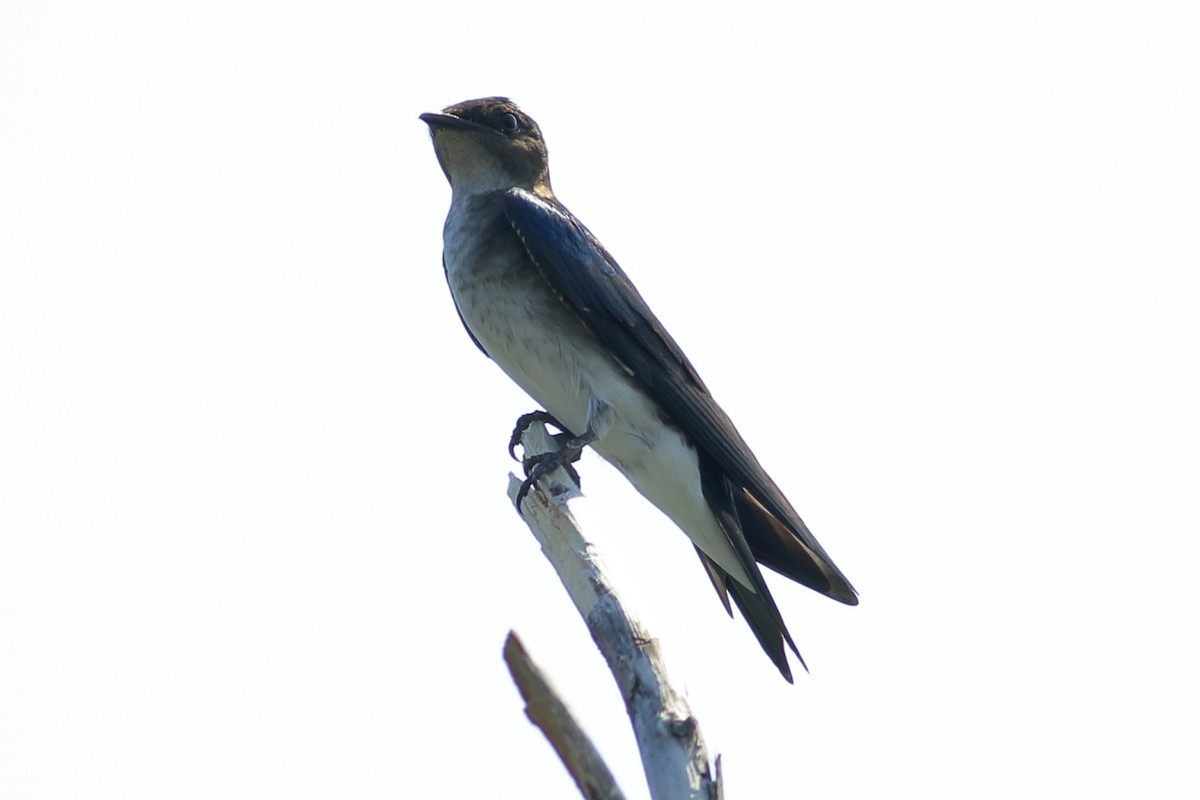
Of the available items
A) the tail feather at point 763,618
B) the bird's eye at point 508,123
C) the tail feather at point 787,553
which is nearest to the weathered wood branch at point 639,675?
the tail feather at point 763,618

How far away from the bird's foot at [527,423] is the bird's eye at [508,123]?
1.91m

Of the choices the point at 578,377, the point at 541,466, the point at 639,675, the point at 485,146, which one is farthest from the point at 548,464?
the point at 485,146

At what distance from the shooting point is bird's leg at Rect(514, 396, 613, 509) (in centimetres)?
686

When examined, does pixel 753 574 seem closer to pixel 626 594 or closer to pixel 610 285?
pixel 610 285

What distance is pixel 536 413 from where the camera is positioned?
8656mm

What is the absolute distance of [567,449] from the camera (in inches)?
292

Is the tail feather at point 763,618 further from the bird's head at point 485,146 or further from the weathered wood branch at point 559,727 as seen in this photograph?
the weathered wood branch at point 559,727

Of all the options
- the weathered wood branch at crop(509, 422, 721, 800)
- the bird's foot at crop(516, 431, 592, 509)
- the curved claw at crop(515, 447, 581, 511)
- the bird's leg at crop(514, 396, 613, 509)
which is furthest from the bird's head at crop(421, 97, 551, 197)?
the weathered wood branch at crop(509, 422, 721, 800)

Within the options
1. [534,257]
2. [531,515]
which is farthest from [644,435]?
[531,515]

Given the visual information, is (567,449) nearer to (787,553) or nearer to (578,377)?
(578,377)

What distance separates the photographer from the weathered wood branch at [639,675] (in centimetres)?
444

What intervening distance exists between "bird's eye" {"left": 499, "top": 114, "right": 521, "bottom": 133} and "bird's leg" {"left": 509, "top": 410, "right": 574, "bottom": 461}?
191cm

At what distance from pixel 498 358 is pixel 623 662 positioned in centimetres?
367

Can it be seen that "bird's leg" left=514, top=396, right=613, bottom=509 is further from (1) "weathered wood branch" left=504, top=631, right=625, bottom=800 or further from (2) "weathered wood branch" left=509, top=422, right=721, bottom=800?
(1) "weathered wood branch" left=504, top=631, right=625, bottom=800
